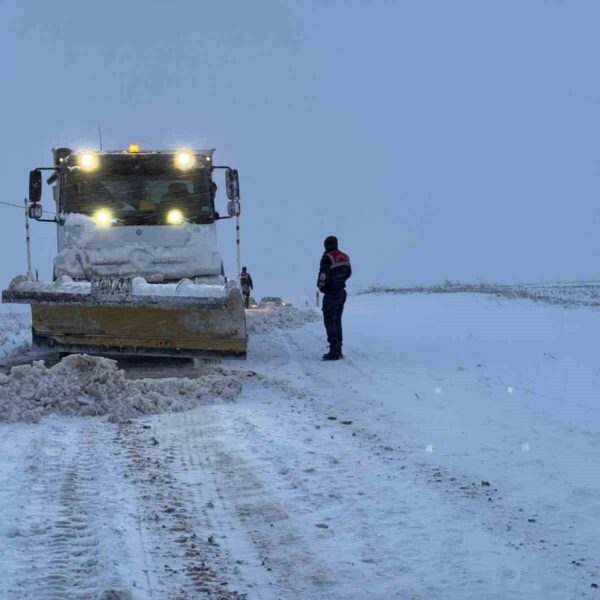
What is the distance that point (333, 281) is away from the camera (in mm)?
10766

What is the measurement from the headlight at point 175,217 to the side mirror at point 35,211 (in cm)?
165

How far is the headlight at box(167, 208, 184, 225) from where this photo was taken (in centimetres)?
1060

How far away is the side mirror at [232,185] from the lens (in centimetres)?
1088

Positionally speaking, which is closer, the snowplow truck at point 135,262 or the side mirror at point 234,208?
the snowplow truck at point 135,262

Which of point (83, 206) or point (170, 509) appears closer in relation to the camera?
point (170, 509)

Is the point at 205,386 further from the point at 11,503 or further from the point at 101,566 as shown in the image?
the point at 101,566

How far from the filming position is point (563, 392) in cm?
753

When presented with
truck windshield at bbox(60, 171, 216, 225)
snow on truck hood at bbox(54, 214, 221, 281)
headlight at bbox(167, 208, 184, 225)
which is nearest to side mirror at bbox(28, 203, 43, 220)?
truck windshield at bbox(60, 171, 216, 225)

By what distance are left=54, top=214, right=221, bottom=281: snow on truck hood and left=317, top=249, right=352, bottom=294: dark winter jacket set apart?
1.36 meters

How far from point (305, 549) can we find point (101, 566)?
82 centimetres

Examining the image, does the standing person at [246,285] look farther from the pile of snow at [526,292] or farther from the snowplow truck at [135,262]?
the snowplow truck at [135,262]

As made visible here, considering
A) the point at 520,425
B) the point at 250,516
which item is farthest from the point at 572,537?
the point at 520,425

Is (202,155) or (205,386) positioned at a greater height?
(202,155)

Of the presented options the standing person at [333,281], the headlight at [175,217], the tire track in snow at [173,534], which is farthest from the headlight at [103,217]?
the tire track in snow at [173,534]
